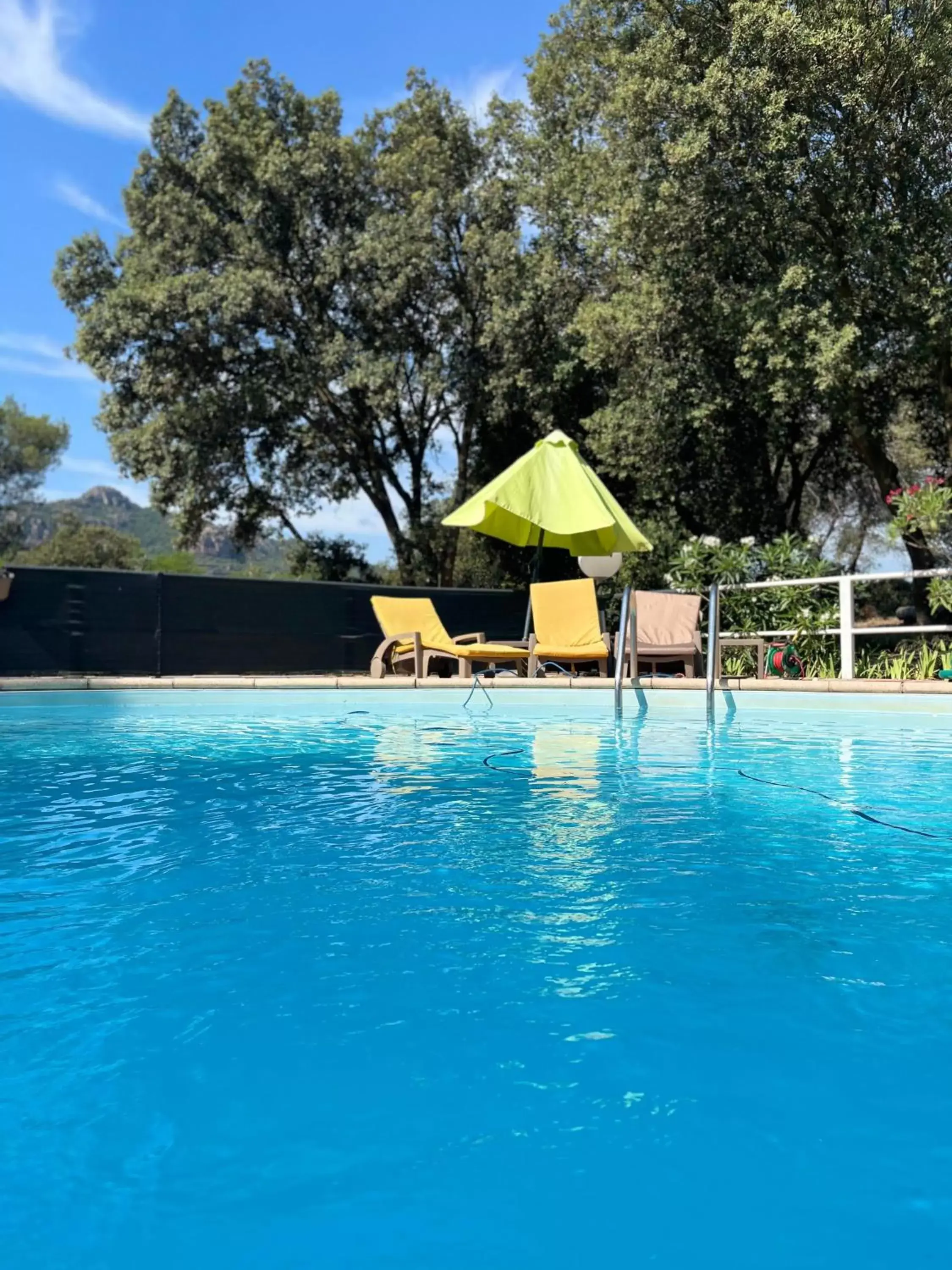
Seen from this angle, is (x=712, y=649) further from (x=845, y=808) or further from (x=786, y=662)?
(x=845, y=808)

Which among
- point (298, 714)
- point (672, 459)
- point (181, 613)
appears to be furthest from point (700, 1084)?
point (672, 459)

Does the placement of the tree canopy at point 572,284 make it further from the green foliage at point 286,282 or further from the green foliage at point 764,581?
the green foliage at point 764,581

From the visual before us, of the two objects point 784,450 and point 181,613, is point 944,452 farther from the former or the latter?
point 181,613

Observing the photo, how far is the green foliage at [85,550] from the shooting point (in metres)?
36.3

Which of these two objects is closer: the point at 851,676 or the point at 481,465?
the point at 851,676

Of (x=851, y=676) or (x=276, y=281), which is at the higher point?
(x=276, y=281)

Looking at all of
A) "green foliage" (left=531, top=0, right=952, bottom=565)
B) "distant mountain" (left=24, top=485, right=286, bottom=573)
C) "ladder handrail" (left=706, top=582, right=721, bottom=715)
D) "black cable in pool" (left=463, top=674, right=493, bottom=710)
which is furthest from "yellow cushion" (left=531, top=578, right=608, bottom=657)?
"distant mountain" (left=24, top=485, right=286, bottom=573)

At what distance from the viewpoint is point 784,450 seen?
635 inches

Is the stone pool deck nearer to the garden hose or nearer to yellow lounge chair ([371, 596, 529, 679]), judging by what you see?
yellow lounge chair ([371, 596, 529, 679])

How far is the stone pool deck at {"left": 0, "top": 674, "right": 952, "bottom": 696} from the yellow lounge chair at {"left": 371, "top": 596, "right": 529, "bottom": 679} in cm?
38

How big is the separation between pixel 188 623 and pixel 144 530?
61.4 m

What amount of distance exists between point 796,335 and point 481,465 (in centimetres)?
862

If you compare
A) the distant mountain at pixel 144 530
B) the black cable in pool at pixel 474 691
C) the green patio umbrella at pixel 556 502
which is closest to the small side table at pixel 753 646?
the green patio umbrella at pixel 556 502

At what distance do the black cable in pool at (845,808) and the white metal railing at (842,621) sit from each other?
8.52 feet
